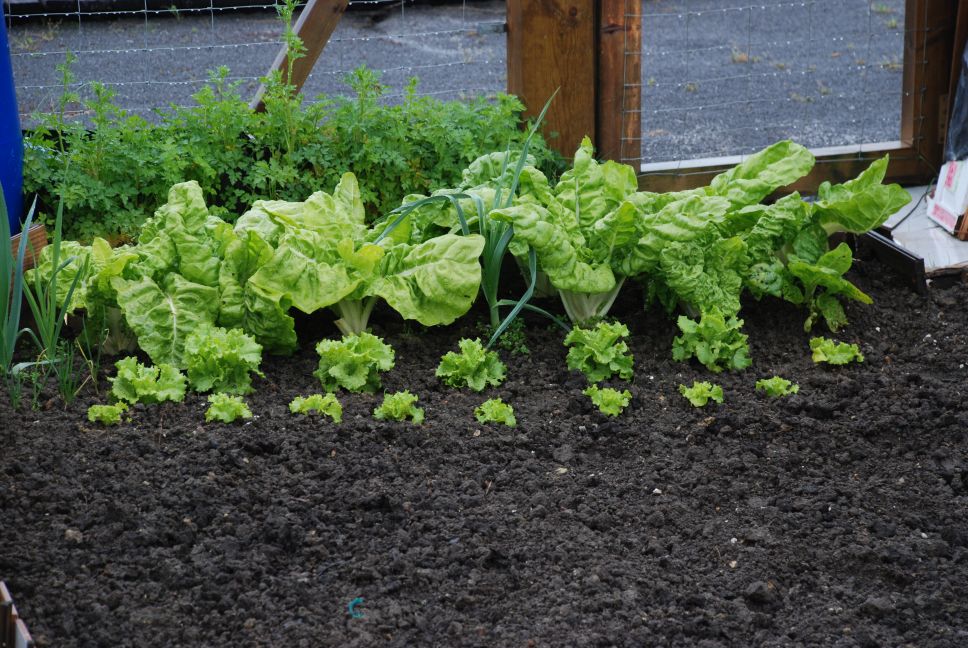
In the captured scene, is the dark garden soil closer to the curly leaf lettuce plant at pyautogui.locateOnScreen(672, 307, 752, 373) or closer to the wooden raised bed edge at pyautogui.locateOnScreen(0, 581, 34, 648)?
the curly leaf lettuce plant at pyautogui.locateOnScreen(672, 307, 752, 373)

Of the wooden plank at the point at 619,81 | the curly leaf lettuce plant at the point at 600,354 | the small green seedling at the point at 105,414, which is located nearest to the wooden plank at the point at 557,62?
the wooden plank at the point at 619,81

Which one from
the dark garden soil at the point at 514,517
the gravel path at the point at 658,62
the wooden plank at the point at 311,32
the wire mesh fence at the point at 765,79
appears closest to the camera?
the dark garden soil at the point at 514,517

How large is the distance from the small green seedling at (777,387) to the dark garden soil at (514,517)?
3 cm

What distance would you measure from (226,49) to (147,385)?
6.29 meters

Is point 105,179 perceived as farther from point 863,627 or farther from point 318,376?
point 863,627

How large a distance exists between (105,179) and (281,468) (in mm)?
1862

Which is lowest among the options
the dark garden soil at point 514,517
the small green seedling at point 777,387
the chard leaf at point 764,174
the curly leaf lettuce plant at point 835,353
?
the dark garden soil at point 514,517

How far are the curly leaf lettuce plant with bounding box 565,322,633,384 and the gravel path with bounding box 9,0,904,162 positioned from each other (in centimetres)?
290

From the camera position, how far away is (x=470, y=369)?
10.8 feet

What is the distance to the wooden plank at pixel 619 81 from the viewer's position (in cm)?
452

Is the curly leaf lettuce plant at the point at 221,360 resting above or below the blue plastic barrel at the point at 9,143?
below

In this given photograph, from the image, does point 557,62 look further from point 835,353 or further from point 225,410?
point 225,410

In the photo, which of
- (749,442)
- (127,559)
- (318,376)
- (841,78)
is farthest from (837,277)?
(841,78)

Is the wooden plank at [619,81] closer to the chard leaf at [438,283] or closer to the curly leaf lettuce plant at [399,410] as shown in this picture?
the chard leaf at [438,283]
